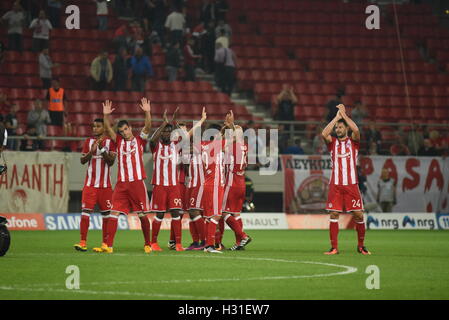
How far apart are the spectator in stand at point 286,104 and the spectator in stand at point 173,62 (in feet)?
12.5

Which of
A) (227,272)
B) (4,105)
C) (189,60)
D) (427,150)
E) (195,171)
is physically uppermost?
(189,60)

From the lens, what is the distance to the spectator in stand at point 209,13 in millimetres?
32812

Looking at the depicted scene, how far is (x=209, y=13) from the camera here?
32875 millimetres

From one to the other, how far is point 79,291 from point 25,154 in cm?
1671

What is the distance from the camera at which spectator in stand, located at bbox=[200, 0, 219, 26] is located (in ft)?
108

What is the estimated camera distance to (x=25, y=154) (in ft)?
86.8

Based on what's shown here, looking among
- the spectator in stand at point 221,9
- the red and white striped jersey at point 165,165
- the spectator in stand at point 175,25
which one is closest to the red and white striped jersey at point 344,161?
the red and white striped jersey at point 165,165

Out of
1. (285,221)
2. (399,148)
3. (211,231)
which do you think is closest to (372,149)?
(399,148)

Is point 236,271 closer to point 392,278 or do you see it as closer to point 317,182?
point 392,278

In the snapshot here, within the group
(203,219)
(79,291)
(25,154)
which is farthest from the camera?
(25,154)

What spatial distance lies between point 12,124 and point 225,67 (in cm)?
881

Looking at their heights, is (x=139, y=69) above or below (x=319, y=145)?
above

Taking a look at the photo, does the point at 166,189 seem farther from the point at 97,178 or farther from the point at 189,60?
the point at 189,60
